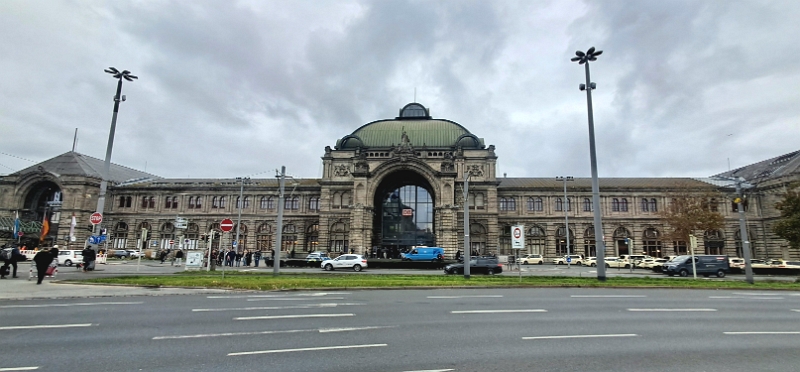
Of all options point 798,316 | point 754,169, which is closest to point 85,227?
point 798,316

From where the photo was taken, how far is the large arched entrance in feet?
207

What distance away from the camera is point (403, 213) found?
64062 millimetres

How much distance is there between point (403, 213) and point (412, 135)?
42.2 feet

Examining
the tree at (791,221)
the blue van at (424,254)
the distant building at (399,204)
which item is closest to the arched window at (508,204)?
the distant building at (399,204)

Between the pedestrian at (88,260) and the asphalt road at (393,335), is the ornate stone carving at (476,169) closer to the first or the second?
the pedestrian at (88,260)

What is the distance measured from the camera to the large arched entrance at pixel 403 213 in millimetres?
63156

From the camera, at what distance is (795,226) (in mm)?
36469

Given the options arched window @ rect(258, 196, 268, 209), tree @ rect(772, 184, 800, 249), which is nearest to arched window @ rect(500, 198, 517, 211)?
tree @ rect(772, 184, 800, 249)

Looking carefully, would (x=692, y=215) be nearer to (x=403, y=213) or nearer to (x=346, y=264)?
(x=403, y=213)

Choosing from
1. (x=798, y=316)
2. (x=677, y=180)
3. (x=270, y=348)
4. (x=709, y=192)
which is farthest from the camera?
(x=677, y=180)

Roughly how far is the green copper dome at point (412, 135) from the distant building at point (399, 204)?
18 centimetres

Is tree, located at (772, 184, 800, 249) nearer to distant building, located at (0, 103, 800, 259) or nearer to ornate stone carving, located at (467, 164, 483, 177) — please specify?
distant building, located at (0, 103, 800, 259)

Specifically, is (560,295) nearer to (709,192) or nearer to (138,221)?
(709,192)

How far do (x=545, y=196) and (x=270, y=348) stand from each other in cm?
6415
